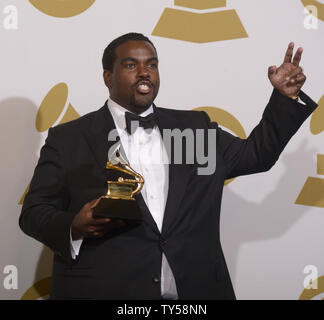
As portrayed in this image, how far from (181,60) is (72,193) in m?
0.98

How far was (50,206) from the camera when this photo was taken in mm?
1777

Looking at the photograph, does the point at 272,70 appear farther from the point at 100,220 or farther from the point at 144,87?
the point at 100,220

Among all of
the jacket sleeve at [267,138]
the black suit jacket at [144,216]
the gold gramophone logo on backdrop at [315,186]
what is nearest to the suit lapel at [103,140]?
the black suit jacket at [144,216]

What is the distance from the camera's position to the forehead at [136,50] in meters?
1.89

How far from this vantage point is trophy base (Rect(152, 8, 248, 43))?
2.47 metres

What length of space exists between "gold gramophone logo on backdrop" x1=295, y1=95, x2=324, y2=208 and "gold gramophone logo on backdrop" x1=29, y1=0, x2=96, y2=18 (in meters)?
1.20

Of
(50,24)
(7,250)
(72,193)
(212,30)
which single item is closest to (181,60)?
→ (212,30)
